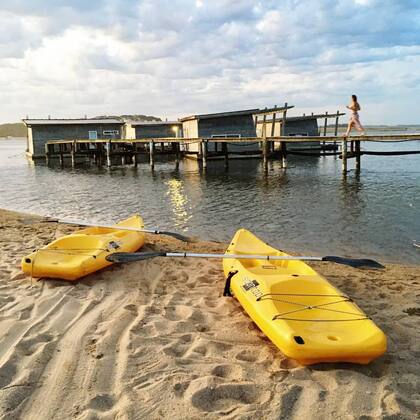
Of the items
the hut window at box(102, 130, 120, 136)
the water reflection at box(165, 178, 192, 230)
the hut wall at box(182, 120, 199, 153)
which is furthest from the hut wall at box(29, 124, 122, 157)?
the water reflection at box(165, 178, 192, 230)

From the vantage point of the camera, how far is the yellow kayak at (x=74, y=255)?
5664 millimetres

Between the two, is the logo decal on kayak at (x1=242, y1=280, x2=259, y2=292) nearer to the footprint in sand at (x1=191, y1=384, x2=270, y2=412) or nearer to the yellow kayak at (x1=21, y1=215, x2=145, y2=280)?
the footprint in sand at (x1=191, y1=384, x2=270, y2=412)

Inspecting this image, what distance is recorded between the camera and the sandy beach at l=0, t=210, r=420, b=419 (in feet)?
9.79

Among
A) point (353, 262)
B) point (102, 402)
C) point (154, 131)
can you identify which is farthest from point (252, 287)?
point (154, 131)

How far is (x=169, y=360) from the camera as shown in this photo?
3648 millimetres

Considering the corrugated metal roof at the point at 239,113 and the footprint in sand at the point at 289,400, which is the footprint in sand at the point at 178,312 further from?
the corrugated metal roof at the point at 239,113

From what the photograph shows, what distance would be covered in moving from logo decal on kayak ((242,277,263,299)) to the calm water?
160 inches

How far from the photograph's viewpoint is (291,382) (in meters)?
3.33

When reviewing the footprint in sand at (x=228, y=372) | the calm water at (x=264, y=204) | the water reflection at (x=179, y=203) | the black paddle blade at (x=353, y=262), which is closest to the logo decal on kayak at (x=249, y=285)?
the footprint in sand at (x=228, y=372)

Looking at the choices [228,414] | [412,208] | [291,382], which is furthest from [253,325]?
[412,208]

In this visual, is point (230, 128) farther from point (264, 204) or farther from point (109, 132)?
point (264, 204)

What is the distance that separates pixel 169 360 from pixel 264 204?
35.7 ft

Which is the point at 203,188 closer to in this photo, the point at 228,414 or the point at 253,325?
the point at 253,325

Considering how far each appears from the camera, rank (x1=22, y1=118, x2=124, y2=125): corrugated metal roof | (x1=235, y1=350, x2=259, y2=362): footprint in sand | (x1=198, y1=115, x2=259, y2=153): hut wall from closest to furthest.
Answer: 1. (x1=235, y1=350, x2=259, y2=362): footprint in sand
2. (x1=198, y1=115, x2=259, y2=153): hut wall
3. (x1=22, y1=118, x2=124, y2=125): corrugated metal roof
